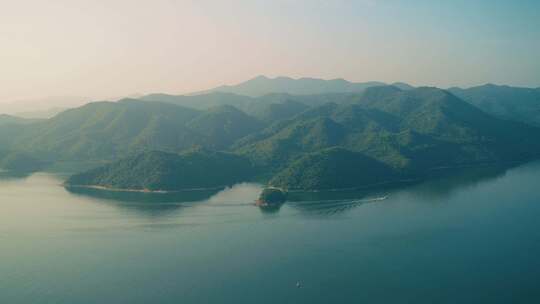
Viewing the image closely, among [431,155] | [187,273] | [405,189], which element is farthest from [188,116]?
[187,273]

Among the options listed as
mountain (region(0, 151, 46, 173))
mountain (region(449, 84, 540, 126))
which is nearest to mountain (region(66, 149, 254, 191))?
mountain (region(0, 151, 46, 173))

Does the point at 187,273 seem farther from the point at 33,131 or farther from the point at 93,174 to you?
the point at 33,131

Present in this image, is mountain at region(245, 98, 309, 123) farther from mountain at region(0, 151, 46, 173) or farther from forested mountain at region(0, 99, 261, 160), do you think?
mountain at region(0, 151, 46, 173)

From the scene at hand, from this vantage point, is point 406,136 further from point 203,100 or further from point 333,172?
point 203,100

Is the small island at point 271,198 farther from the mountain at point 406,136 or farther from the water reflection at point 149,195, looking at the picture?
the mountain at point 406,136

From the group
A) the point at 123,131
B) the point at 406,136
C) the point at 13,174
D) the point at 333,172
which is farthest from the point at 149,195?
the point at 123,131

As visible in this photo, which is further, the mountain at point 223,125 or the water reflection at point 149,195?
the mountain at point 223,125

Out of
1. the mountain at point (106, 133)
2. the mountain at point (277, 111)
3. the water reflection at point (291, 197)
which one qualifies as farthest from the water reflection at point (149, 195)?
the mountain at point (277, 111)
